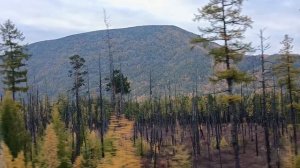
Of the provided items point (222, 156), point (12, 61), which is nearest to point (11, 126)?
point (12, 61)

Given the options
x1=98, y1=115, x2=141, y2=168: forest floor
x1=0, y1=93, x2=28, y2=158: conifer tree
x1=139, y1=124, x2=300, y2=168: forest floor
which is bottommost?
x1=139, y1=124, x2=300, y2=168: forest floor

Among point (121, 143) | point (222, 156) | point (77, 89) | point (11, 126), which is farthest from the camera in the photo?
point (222, 156)

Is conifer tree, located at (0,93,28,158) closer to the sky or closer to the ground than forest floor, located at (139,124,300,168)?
closer to the sky

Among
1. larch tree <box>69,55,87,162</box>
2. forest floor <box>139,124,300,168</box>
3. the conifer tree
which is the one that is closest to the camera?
the conifer tree

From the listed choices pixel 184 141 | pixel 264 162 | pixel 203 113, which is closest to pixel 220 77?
pixel 264 162

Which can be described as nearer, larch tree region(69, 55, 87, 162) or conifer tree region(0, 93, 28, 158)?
conifer tree region(0, 93, 28, 158)

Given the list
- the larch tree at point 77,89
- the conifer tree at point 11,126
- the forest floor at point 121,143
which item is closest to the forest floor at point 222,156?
the larch tree at point 77,89

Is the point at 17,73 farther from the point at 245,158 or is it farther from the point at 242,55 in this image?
the point at 245,158

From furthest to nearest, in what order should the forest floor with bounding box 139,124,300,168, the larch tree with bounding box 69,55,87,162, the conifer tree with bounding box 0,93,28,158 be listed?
the forest floor with bounding box 139,124,300,168 < the larch tree with bounding box 69,55,87,162 < the conifer tree with bounding box 0,93,28,158

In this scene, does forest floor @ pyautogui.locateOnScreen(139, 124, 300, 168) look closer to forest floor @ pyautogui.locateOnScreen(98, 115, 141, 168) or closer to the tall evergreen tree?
the tall evergreen tree

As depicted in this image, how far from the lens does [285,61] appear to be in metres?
37.2

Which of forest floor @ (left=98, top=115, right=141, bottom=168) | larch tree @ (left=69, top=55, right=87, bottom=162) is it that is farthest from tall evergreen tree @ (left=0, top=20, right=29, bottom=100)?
forest floor @ (left=98, top=115, right=141, bottom=168)

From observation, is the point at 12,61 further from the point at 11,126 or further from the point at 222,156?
the point at 222,156

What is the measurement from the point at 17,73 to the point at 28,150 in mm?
6445
